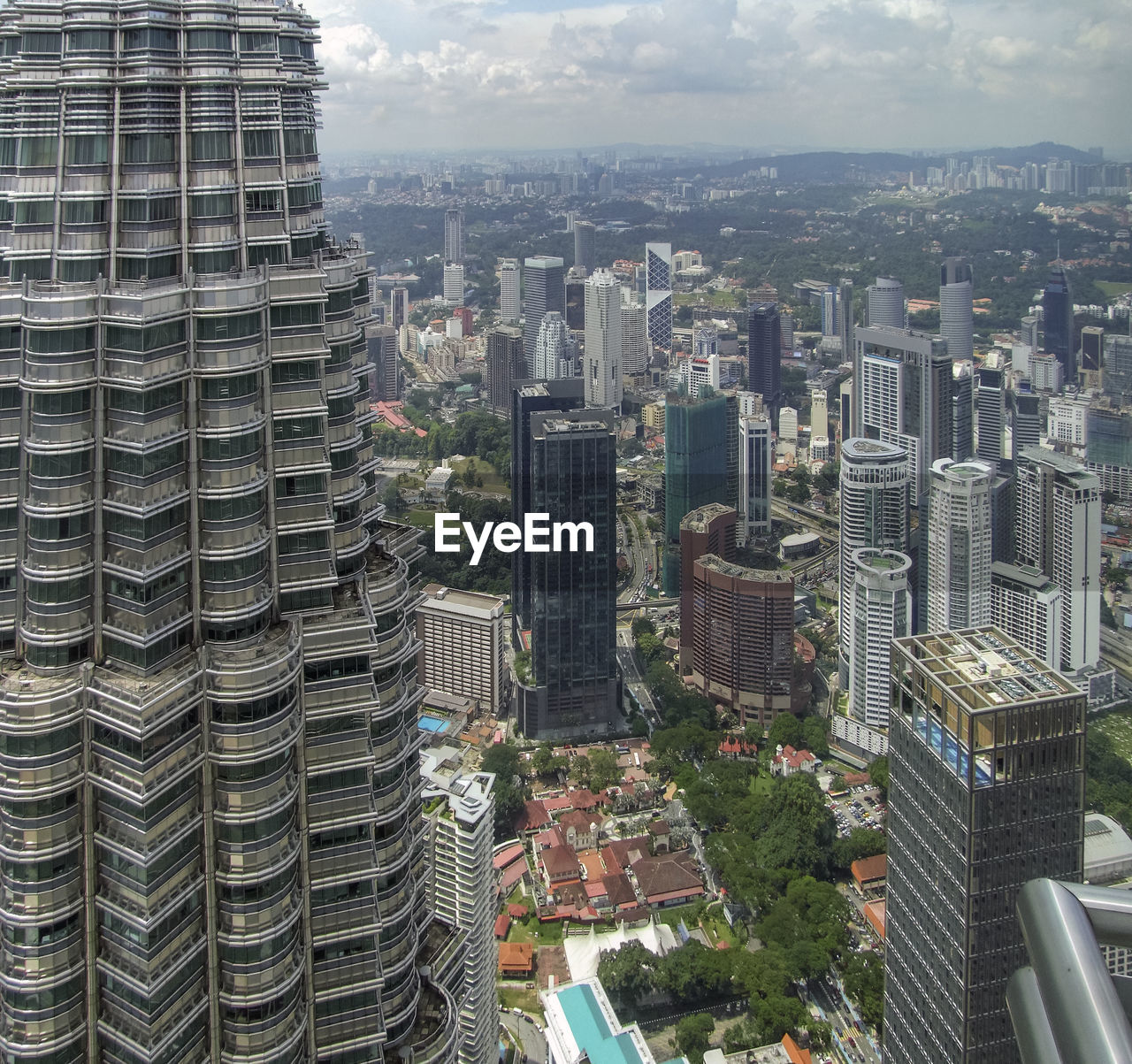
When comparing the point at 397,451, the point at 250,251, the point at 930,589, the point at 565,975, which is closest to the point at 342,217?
the point at 397,451

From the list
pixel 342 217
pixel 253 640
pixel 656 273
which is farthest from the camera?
pixel 656 273

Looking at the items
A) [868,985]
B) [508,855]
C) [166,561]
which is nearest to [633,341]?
[508,855]

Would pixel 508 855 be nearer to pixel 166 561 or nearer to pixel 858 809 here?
pixel 858 809

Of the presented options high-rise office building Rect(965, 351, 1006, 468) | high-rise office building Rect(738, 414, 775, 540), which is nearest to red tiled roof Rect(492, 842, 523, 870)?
high-rise office building Rect(738, 414, 775, 540)

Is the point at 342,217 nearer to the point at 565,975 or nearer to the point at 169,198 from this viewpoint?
the point at 565,975

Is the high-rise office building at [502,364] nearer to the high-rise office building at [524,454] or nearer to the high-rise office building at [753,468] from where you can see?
the high-rise office building at [753,468]

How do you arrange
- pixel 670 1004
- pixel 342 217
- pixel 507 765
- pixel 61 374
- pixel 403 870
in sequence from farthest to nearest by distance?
1. pixel 342 217
2. pixel 507 765
3. pixel 670 1004
4. pixel 403 870
5. pixel 61 374
